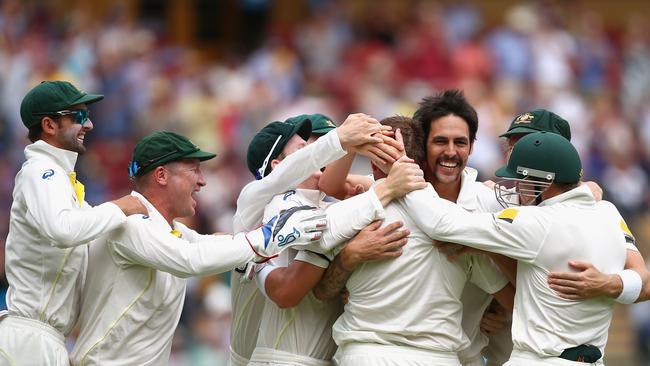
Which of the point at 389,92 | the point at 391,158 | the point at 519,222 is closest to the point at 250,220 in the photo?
the point at 391,158

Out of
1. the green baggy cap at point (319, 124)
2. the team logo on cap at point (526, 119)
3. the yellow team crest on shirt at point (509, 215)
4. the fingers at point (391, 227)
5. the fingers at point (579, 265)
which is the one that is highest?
the team logo on cap at point (526, 119)

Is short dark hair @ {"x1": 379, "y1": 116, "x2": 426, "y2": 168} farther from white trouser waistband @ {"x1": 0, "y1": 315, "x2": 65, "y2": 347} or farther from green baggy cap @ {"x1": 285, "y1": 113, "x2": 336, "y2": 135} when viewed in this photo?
white trouser waistband @ {"x1": 0, "y1": 315, "x2": 65, "y2": 347}

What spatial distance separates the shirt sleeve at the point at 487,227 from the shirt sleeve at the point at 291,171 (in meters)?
0.63

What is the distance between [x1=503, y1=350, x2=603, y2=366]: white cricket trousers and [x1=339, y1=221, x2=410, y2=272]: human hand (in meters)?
0.87

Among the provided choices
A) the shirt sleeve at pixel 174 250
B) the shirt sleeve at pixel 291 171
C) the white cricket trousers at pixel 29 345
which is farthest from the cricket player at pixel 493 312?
the white cricket trousers at pixel 29 345

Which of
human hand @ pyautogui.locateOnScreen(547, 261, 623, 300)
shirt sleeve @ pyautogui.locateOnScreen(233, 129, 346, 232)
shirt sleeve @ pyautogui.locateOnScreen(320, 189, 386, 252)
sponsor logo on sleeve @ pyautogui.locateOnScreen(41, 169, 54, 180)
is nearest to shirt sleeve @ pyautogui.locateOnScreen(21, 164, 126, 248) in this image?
sponsor logo on sleeve @ pyautogui.locateOnScreen(41, 169, 54, 180)

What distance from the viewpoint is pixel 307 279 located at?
24.3 feet

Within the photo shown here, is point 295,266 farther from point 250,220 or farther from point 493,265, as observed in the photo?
point 493,265

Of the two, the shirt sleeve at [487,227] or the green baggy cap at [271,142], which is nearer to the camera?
the shirt sleeve at [487,227]

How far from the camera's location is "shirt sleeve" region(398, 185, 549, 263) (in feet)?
23.0

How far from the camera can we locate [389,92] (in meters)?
18.2

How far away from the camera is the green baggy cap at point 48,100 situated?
7578 millimetres

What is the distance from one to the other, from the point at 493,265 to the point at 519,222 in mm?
494

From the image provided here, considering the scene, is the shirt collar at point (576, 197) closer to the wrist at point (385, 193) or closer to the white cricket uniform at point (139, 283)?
the wrist at point (385, 193)
